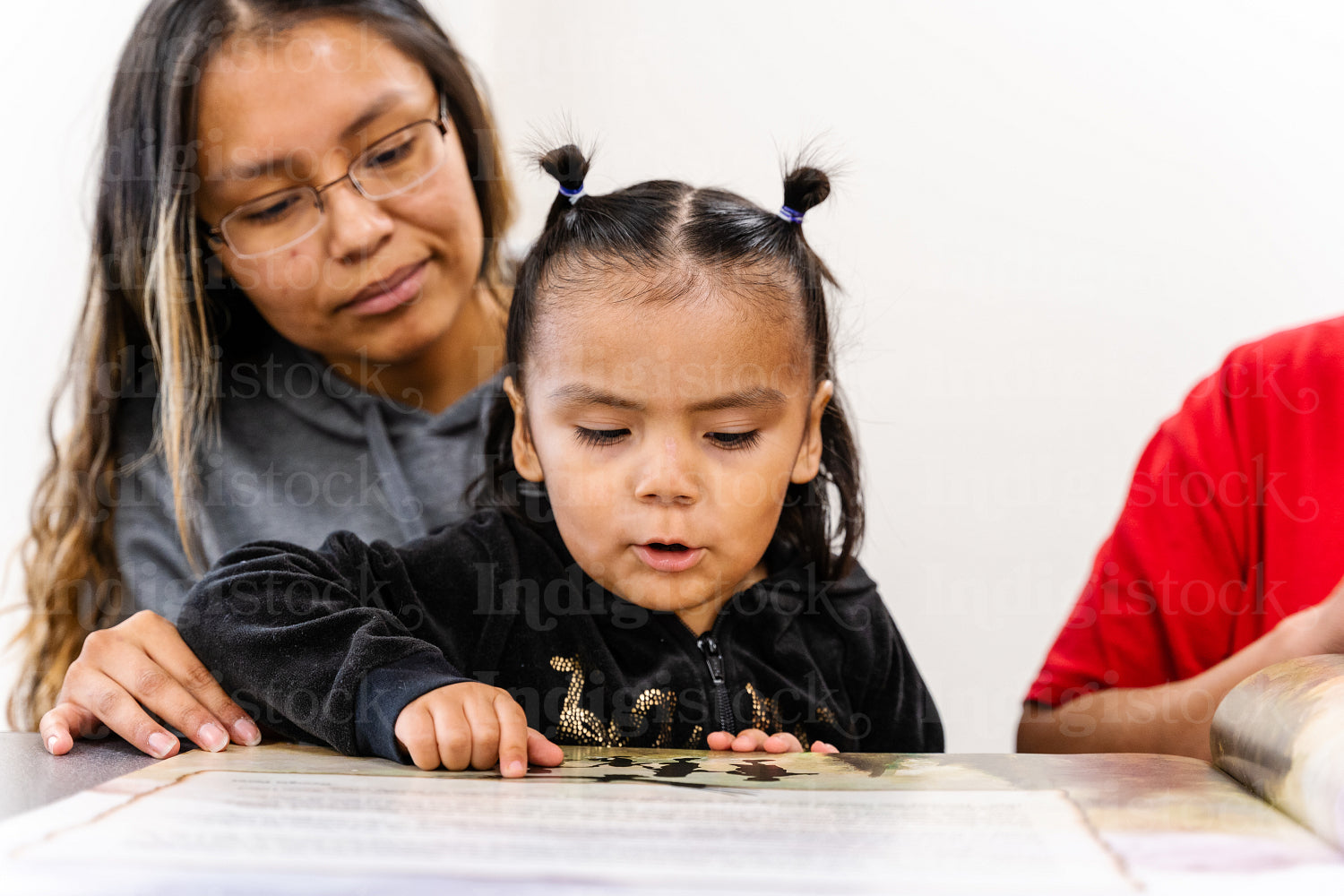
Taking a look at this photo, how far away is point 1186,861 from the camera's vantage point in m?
0.54

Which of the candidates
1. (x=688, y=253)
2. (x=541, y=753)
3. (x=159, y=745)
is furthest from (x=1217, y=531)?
(x=159, y=745)

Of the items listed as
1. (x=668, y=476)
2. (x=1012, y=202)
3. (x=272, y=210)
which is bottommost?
(x=668, y=476)

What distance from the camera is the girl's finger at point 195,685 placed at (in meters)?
0.86

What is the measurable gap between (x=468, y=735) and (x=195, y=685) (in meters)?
0.26

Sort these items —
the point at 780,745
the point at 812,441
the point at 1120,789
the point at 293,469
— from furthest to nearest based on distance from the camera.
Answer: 1. the point at 293,469
2. the point at 812,441
3. the point at 780,745
4. the point at 1120,789

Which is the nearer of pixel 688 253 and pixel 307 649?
pixel 307 649

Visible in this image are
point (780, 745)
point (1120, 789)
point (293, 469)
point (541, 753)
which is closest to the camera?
point (1120, 789)

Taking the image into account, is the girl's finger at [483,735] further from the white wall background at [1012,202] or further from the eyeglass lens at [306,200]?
the white wall background at [1012,202]

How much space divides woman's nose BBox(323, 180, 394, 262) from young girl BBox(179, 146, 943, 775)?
23 cm

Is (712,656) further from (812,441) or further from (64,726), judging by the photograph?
(64,726)

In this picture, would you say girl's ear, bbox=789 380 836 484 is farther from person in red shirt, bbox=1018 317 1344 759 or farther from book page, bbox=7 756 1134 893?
book page, bbox=7 756 1134 893

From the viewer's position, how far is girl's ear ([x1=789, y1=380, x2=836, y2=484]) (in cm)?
108

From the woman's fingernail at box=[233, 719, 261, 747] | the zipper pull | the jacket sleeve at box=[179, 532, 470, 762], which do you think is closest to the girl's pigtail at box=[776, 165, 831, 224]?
the zipper pull

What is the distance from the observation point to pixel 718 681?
3.45ft
